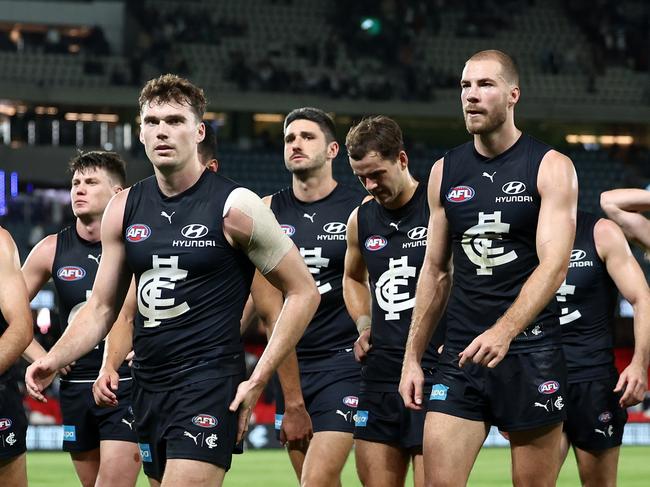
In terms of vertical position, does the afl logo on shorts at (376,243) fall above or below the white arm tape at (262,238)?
below

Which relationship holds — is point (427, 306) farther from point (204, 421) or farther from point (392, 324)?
point (204, 421)

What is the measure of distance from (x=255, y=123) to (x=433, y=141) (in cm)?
569

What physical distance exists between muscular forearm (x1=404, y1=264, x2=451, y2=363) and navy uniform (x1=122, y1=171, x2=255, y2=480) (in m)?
1.16

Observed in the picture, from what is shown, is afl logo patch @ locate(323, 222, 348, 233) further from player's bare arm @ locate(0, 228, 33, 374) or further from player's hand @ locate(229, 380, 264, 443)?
player's hand @ locate(229, 380, 264, 443)

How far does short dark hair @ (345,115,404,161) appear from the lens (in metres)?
7.12

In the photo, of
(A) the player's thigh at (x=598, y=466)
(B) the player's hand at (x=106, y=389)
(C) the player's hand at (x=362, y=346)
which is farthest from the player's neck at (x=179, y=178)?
(A) the player's thigh at (x=598, y=466)

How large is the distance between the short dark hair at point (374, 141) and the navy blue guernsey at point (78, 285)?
198 centimetres

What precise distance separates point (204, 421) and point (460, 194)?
1.74 meters

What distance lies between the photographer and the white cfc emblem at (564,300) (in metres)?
7.68

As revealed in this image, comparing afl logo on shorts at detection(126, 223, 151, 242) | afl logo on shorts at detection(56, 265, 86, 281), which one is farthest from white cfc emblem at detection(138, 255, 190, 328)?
afl logo on shorts at detection(56, 265, 86, 281)

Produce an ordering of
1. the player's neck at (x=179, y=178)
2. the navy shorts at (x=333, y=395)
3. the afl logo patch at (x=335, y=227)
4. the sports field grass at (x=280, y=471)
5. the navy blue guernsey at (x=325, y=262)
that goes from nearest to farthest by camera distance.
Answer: the player's neck at (x=179, y=178)
the navy shorts at (x=333, y=395)
the navy blue guernsey at (x=325, y=262)
the afl logo patch at (x=335, y=227)
the sports field grass at (x=280, y=471)

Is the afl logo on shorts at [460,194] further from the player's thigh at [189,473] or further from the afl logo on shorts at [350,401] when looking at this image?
the afl logo on shorts at [350,401]

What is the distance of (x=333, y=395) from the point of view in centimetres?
761

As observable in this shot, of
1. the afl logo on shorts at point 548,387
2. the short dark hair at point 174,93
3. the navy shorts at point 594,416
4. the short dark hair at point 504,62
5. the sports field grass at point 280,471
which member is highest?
the short dark hair at point 504,62
